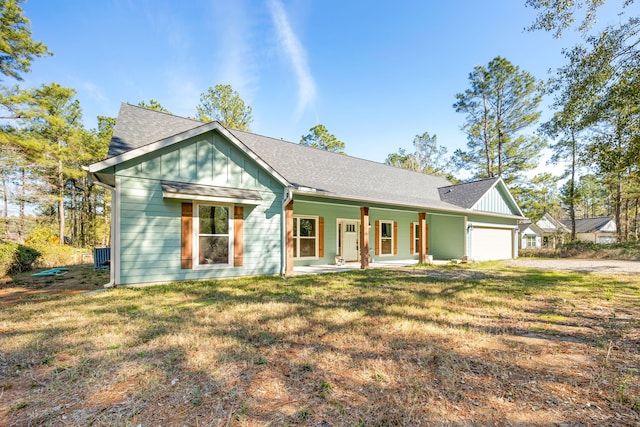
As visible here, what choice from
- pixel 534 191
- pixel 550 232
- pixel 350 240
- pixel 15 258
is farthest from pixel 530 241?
pixel 15 258

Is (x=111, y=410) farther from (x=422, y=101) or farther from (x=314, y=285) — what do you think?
(x=422, y=101)

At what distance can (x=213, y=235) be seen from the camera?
800 centimetres

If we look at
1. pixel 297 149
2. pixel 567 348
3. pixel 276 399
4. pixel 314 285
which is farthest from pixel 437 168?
pixel 276 399

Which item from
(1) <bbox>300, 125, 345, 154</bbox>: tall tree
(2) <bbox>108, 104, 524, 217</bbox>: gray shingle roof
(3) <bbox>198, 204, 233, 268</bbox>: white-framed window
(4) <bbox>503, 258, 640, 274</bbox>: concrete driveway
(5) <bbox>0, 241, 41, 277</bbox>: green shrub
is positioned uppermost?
(1) <bbox>300, 125, 345, 154</bbox>: tall tree

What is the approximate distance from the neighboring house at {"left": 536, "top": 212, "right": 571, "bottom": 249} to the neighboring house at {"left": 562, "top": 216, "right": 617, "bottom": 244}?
4920mm

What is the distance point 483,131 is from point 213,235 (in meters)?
24.2

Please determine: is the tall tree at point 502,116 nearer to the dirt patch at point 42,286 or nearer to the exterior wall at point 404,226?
the exterior wall at point 404,226

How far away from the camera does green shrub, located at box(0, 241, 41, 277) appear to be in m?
8.46

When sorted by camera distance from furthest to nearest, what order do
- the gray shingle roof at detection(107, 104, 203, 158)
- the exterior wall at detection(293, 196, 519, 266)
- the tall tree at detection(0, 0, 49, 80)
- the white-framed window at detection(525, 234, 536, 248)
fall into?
1. the white-framed window at detection(525, 234, 536, 248)
2. the tall tree at detection(0, 0, 49, 80)
3. the exterior wall at detection(293, 196, 519, 266)
4. the gray shingle roof at detection(107, 104, 203, 158)

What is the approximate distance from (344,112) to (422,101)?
200 inches

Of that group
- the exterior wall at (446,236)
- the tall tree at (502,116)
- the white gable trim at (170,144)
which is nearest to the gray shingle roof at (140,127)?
the white gable trim at (170,144)

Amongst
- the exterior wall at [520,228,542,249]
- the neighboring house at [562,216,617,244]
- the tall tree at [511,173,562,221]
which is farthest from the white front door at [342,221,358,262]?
the neighboring house at [562,216,617,244]

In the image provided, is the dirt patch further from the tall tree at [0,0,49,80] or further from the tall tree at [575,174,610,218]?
the tall tree at [575,174,610,218]

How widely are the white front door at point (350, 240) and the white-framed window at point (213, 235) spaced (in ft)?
19.3
